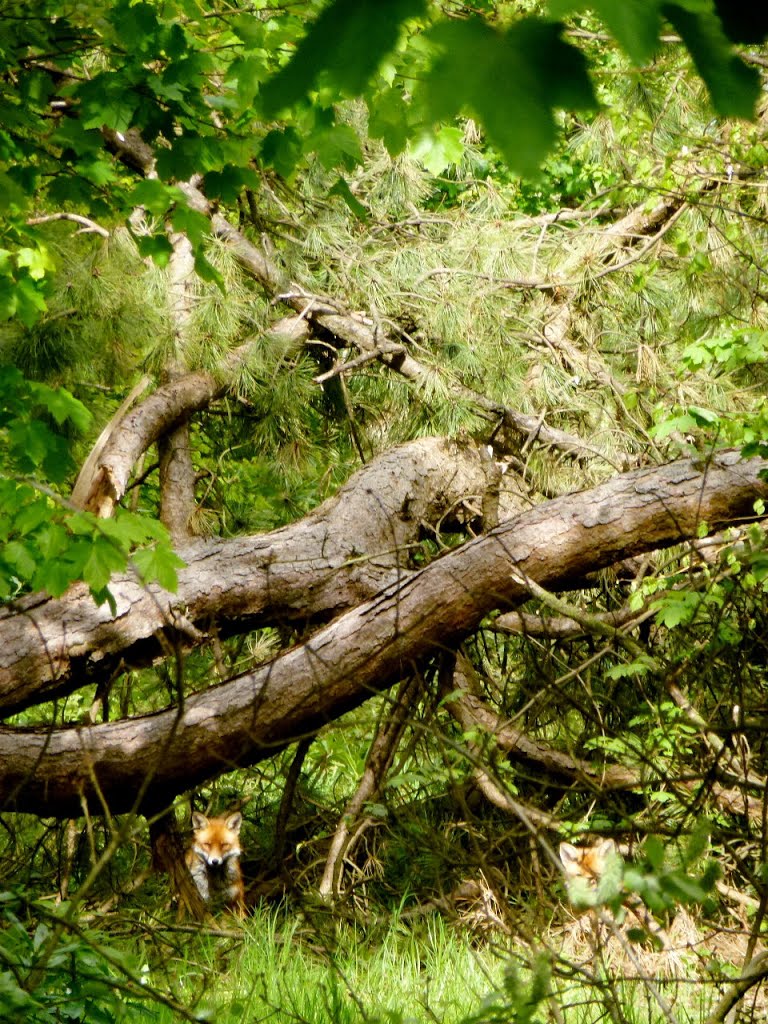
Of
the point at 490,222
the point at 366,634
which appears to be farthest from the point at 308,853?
the point at 490,222

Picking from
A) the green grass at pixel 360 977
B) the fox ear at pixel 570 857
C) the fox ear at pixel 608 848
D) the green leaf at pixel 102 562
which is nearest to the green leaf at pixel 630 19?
the fox ear at pixel 608 848

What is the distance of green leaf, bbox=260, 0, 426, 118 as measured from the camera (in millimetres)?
923

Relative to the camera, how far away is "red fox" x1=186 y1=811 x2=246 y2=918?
16.2 feet

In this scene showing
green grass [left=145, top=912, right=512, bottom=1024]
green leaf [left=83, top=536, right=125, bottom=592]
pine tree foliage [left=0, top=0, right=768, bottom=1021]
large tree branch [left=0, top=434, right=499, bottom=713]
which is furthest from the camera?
large tree branch [left=0, top=434, right=499, bottom=713]

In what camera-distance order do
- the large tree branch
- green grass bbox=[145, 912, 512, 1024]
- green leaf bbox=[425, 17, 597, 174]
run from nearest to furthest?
green leaf bbox=[425, 17, 597, 174] < green grass bbox=[145, 912, 512, 1024] < the large tree branch

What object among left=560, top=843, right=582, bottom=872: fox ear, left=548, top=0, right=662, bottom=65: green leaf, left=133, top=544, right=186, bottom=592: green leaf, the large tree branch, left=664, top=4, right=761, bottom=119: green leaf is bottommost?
left=560, top=843, right=582, bottom=872: fox ear

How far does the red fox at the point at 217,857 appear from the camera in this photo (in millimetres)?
4926

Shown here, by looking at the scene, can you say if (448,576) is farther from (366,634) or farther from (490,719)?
(490,719)

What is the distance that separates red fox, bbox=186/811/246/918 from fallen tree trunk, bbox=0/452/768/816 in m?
1.05

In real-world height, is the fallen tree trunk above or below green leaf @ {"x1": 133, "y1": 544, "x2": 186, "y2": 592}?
below

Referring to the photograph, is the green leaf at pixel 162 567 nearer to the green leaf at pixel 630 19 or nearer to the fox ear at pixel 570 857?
the green leaf at pixel 630 19

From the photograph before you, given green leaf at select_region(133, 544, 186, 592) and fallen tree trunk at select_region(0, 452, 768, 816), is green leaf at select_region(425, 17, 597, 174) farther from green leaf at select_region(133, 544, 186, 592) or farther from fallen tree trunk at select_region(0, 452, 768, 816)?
fallen tree trunk at select_region(0, 452, 768, 816)

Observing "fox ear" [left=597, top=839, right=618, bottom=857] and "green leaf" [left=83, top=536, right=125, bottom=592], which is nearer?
"fox ear" [left=597, top=839, right=618, bottom=857]

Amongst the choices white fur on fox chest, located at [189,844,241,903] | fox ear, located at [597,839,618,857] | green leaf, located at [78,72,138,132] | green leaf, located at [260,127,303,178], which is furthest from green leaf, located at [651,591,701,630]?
white fur on fox chest, located at [189,844,241,903]
